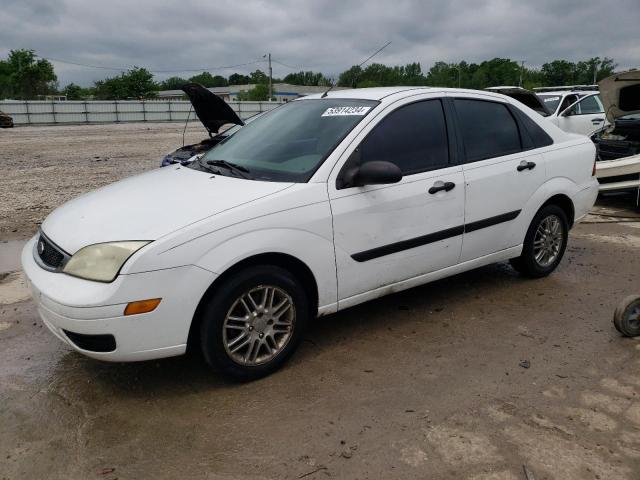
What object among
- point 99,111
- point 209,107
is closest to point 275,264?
point 209,107

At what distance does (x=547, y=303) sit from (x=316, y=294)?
214 centimetres

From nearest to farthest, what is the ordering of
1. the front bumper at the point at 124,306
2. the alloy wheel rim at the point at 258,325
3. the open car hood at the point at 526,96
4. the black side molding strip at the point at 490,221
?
the front bumper at the point at 124,306, the alloy wheel rim at the point at 258,325, the black side molding strip at the point at 490,221, the open car hood at the point at 526,96

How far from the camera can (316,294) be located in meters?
3.42

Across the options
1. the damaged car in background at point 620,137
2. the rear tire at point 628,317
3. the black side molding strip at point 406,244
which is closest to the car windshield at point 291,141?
the black side molding strip at point 406,244

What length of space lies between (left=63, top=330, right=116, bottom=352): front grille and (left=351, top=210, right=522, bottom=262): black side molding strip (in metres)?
1.50

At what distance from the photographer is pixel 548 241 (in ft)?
16.0

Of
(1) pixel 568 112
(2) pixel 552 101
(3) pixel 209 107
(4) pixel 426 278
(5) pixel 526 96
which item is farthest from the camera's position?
(2) pixel 552 101

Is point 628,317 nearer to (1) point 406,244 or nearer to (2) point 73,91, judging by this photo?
(1) point 406,244

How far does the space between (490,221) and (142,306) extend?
2.69 metres

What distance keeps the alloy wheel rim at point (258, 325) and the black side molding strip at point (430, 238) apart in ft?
1.91

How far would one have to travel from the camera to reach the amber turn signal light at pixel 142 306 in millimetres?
2770

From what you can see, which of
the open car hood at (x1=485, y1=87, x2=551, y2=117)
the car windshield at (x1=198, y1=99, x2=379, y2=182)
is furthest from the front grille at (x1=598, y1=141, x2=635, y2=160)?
the car windshield at (x1=198, y1=99, x2=379, y2=182)

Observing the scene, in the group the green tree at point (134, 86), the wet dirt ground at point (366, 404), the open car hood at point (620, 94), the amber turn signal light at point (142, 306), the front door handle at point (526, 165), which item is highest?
the green tree at point (134, 86)

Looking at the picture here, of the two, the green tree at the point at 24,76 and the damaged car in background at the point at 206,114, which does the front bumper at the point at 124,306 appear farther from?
the green tree at the point at 24,76
